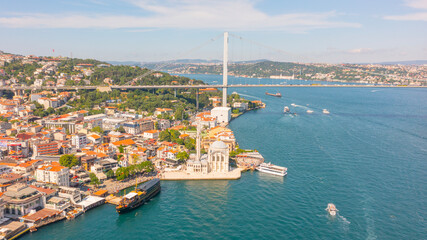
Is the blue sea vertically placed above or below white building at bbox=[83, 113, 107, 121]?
below

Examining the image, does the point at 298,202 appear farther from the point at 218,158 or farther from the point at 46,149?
the point at 46,149

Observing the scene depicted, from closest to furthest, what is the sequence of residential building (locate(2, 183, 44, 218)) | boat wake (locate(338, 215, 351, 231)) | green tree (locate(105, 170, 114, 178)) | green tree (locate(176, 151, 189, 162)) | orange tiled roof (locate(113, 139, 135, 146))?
boat wake (locate(338, 215, 351, 231)) < residential building (locate(2, 183, 44, 218)) < green tree (locate(105, 170, 114, 178)) < green tree (locate(176, 151, 189, 162)) < orange tiled roof (locate(113, 139, 135, 146))

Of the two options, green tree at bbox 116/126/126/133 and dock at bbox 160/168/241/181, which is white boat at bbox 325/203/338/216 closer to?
dock at bbox 160/168/241/181

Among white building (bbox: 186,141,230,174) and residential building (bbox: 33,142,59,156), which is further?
residential building (bbox: 33,142,59,156)

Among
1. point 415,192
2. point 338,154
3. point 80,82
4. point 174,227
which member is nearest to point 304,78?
point 80,82

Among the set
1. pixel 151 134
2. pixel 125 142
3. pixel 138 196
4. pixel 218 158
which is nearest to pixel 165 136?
pixel 151 134

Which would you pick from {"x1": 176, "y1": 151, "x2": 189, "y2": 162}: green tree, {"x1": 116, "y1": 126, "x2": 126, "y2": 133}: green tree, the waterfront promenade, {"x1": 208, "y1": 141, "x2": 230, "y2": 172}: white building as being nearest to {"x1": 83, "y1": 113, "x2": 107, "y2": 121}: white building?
{"x1": 116, "y1": 126, "x2": 126, "y2": 133}: green tree
